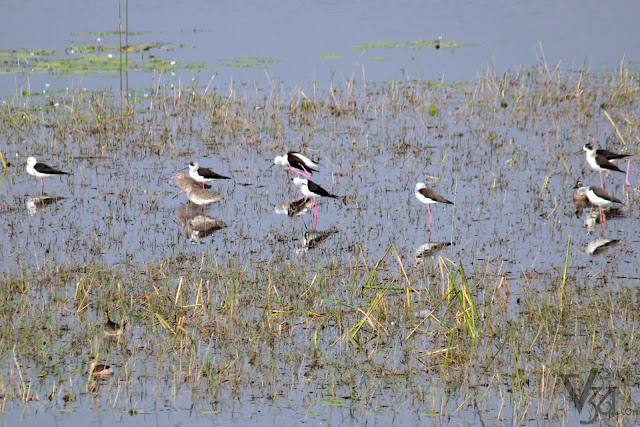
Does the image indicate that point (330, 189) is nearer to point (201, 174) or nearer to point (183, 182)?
point (201, 174)

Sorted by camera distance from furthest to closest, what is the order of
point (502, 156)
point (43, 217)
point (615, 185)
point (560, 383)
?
1. point (502, 156)
2. point (615, 185)
3. point (43, 217)
4. point (560, 383)

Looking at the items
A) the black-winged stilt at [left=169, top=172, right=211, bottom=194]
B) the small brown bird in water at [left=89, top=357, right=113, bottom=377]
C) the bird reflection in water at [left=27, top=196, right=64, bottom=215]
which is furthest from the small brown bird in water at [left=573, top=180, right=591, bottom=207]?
the small brown bird in water at [left=89, top=357, right=113, bottom=377]

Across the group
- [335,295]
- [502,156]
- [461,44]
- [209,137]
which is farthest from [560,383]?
[461,44]

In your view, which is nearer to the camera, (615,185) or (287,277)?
(287,277)

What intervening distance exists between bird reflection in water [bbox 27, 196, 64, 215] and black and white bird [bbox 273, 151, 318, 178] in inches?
135

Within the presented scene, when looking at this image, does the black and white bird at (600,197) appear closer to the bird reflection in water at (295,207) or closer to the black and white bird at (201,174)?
the bird reflection in water at (295,207)

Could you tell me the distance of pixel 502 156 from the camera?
48.2 feet

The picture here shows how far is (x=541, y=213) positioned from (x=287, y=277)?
4.38 m

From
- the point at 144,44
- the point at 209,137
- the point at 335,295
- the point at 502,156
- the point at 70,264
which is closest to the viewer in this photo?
the point at 335,295

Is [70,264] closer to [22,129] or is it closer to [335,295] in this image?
[335,295]

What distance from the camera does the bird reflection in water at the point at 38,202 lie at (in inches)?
476

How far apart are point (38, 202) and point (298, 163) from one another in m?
3.90

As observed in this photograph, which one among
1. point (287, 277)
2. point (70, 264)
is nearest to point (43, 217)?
point (70, 264)

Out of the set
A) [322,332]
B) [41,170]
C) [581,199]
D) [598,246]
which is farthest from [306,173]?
[322,332]
